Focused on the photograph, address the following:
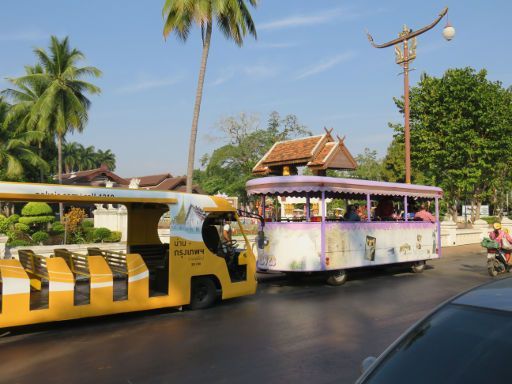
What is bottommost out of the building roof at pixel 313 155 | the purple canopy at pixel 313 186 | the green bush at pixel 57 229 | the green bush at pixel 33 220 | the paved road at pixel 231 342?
the paved road at pixel 231 342

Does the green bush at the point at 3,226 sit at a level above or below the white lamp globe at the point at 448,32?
below

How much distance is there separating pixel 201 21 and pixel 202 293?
1377 cm

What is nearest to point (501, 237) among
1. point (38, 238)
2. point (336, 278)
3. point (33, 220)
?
point (336, 278)

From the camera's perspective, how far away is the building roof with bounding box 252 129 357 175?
861 inches

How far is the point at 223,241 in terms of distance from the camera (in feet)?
33.2

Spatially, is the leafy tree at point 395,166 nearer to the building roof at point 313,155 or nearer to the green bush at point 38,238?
the building roof at point 313,155

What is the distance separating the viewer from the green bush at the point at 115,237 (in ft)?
68.4

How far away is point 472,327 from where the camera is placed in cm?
254

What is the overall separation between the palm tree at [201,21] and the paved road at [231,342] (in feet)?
34.9

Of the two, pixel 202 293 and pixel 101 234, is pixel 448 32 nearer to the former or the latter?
pixel 202 293

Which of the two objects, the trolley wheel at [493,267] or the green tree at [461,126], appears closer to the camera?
the trolley wheel at [493,267]

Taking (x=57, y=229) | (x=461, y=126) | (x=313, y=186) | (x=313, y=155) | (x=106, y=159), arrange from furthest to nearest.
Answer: (x=106, y=159)
(x=461, y=126)
(x=313, y=155)
(x=57, y=229)
(x=313, y=186)

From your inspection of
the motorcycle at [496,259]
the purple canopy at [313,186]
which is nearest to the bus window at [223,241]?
the purple canopy at [313,186]

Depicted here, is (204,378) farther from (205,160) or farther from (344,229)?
(205,160)
